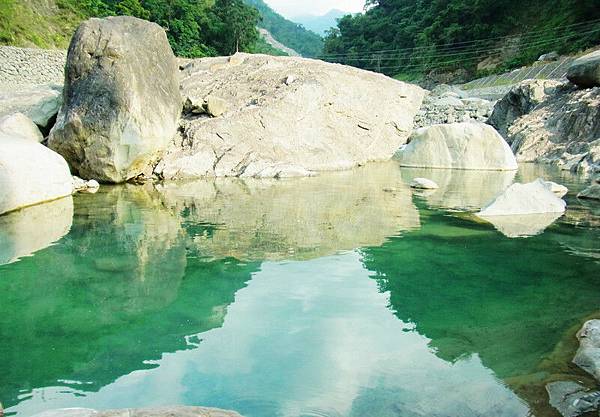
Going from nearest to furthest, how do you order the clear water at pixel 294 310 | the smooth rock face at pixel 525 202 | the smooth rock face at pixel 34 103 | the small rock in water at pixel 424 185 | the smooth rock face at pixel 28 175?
the clear water at pixel 294 310
the smooth rock face at pixel 28 175
the smooth rock face at pixel 525 202
the small rock in water at pixel 424 185
the smooth rock face at pixel 34 103

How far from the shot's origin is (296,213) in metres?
6.77

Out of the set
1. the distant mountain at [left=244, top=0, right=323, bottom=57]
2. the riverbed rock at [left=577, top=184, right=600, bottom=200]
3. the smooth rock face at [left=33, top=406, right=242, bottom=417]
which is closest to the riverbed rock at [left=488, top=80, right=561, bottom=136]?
the riverbed rock at [left=577, top=184, right=600, bottom=200]

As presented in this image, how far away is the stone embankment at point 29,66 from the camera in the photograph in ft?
77.6

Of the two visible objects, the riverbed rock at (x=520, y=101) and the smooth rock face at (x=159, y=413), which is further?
the riverbed rock at (x=520, y=101)

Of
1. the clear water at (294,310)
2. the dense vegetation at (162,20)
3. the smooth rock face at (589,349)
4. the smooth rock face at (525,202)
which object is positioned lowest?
the clear water at (294,310)

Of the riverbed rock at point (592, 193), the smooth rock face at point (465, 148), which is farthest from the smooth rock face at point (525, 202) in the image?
the smooth rock face at point (465, 148)

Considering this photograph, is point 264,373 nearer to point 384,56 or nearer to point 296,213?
point 296,213

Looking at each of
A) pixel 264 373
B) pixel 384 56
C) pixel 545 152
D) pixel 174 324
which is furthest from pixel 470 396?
pixel 384 56

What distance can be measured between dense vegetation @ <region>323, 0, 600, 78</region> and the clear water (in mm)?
33038

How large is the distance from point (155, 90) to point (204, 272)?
5876 millimetres

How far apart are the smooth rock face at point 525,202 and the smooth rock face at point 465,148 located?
17.2 ft

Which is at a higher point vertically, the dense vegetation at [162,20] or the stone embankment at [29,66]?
the dense vegetation at [162,20]

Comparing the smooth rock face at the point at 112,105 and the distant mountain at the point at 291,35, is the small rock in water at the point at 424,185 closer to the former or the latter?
the smooth rock face at the point at 112,105

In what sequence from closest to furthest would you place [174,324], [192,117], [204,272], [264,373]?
[264,373]
[174,324]
[204,272]
[192,117]
